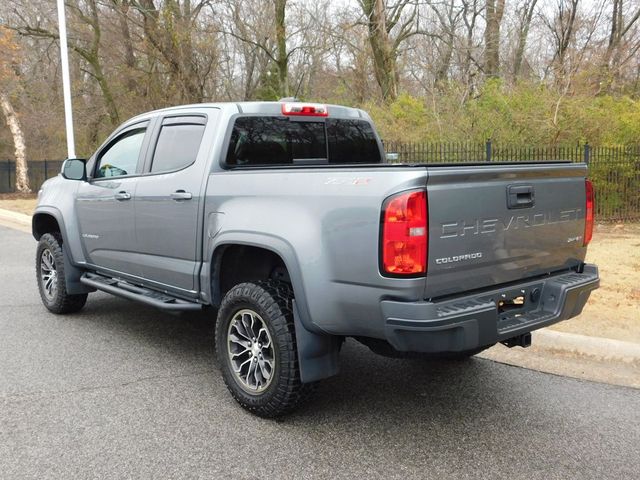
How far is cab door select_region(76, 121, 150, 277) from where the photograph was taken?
16.5ft

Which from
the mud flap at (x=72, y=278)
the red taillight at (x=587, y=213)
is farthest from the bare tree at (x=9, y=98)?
the red taillight at (x=587, y=213)

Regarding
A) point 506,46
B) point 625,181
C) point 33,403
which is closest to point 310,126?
point 33,403

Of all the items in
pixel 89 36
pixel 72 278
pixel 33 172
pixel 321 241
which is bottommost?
pixel 72 278

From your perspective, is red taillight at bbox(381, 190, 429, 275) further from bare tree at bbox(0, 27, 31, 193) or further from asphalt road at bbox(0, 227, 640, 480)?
bare tree at bbox(0, 27, 31, 193)

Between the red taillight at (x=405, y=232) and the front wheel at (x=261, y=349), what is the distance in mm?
902

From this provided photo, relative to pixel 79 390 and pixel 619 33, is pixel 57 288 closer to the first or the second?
pixel 79 390

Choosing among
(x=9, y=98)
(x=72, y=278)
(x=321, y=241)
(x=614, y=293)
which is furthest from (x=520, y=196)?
(x=9, y=98)

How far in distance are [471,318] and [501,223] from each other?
1.99ft

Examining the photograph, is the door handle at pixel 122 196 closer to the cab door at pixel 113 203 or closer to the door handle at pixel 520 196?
the cab door at pixel 113 203

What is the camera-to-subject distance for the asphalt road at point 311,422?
321cm

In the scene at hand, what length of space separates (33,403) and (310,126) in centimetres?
282

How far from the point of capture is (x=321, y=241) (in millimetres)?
3336

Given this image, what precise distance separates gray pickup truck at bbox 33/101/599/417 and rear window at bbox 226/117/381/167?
12mm

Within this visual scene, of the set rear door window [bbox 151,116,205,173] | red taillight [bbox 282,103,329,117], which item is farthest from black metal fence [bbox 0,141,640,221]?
rear door window [bbox 151,116,205,173]
